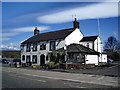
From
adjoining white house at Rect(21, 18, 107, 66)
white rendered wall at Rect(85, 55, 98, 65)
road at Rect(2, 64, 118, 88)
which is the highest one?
adjoining white house at Rect(21, 18, 107, 66)

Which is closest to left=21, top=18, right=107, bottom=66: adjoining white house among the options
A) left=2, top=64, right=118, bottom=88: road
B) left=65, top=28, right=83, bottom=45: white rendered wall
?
left=65, top=28, right=83, bottom=45: white rendered wall

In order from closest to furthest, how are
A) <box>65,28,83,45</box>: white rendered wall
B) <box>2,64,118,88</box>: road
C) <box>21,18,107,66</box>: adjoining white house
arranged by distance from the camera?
<box>2,64,118,88</box>: road < <box>21,18,107,66</box>: adjoining white house < <box>65,28,83,45</box>: white rendered wall

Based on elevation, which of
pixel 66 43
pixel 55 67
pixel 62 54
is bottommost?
pixel 55 67

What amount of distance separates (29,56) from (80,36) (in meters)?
14.0

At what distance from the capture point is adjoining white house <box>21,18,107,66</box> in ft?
104

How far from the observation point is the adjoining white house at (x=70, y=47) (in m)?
31.6

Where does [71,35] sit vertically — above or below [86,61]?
above

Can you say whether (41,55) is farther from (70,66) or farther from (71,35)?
(70,66)

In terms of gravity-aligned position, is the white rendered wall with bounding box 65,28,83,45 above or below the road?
above

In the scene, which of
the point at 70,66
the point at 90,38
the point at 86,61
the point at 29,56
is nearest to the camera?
the point at 70,66

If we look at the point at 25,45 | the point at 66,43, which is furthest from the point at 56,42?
the point at 25,45

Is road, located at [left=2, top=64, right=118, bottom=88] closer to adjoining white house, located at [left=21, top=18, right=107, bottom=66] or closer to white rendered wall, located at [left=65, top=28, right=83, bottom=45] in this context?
adjoining white house, located at [left=21, top=18, right=107, bottom=66]

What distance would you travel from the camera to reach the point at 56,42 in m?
35.7

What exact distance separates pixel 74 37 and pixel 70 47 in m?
3.91
